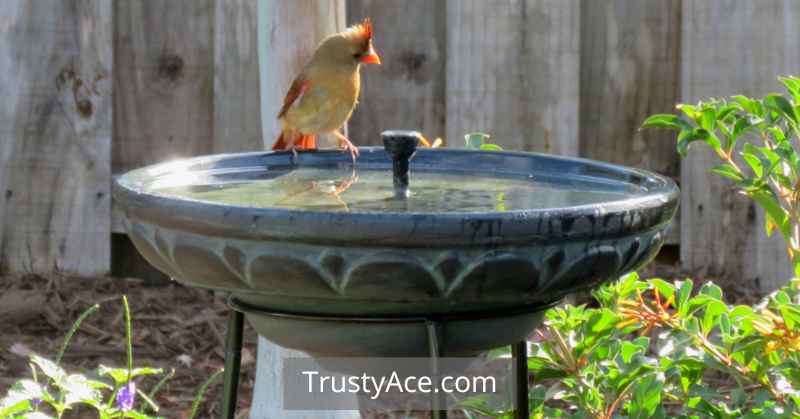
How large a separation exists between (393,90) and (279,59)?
0.90 m

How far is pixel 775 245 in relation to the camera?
13.2 ft

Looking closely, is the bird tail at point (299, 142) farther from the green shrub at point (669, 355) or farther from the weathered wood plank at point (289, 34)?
the green shrub at point (669, 355)

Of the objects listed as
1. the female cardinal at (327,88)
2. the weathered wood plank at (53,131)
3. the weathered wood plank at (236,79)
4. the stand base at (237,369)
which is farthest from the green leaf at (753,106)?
the weathered wood plank at (53,131)

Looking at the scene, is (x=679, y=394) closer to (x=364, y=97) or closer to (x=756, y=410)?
(x=756, y=410)

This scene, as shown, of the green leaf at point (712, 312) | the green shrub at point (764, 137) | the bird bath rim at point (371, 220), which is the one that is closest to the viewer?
the bird bath rim at point (371, 220)

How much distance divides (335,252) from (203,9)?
2.50 metres

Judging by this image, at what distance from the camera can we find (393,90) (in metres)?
4.13

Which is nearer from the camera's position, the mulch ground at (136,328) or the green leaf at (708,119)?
the green leaf at (708,119)

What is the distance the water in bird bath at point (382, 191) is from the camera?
219 centimetres

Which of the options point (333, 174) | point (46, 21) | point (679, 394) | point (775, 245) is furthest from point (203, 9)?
point (679, 394)

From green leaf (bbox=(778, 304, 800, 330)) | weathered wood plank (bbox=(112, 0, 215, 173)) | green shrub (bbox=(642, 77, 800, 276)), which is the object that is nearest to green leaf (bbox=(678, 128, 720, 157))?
green shrub (bbox=(642, 77, 800, 276))

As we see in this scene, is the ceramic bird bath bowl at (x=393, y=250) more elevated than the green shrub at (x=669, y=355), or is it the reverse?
the ceramic bird bath bowl at (x=393, y=250)

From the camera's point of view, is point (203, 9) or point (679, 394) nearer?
point (679, 394)

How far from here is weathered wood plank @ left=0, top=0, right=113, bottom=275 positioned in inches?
161
